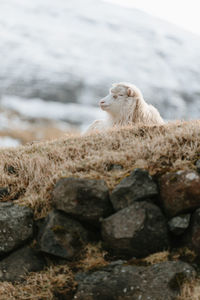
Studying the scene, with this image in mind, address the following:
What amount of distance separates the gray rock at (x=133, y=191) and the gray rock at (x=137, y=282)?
825mm

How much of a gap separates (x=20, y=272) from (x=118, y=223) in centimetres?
143

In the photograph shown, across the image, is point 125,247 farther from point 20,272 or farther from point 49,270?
point 20,272

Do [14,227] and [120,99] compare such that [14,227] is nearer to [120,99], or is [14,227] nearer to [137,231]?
[137,231]

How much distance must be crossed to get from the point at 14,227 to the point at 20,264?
1.61ft

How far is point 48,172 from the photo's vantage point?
6250 mm

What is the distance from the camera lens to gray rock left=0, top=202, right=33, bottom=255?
5332mm

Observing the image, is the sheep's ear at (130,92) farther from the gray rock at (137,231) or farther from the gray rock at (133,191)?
the gray rock at (137,231)

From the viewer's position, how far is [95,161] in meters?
6.10

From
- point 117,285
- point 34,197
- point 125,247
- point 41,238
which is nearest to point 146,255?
point 125,247

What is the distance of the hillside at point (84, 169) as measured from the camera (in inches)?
195

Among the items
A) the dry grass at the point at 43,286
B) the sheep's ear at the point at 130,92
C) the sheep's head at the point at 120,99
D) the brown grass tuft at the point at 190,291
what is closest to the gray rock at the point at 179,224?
the brown grass tuft at the point at 190,291

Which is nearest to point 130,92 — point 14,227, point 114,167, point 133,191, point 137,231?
point 114,167

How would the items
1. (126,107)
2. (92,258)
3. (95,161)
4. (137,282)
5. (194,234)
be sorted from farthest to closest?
(126,107), (95,161), (92,258), (194,234), (137,282)

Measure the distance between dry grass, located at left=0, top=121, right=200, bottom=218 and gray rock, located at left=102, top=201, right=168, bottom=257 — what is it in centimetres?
57
